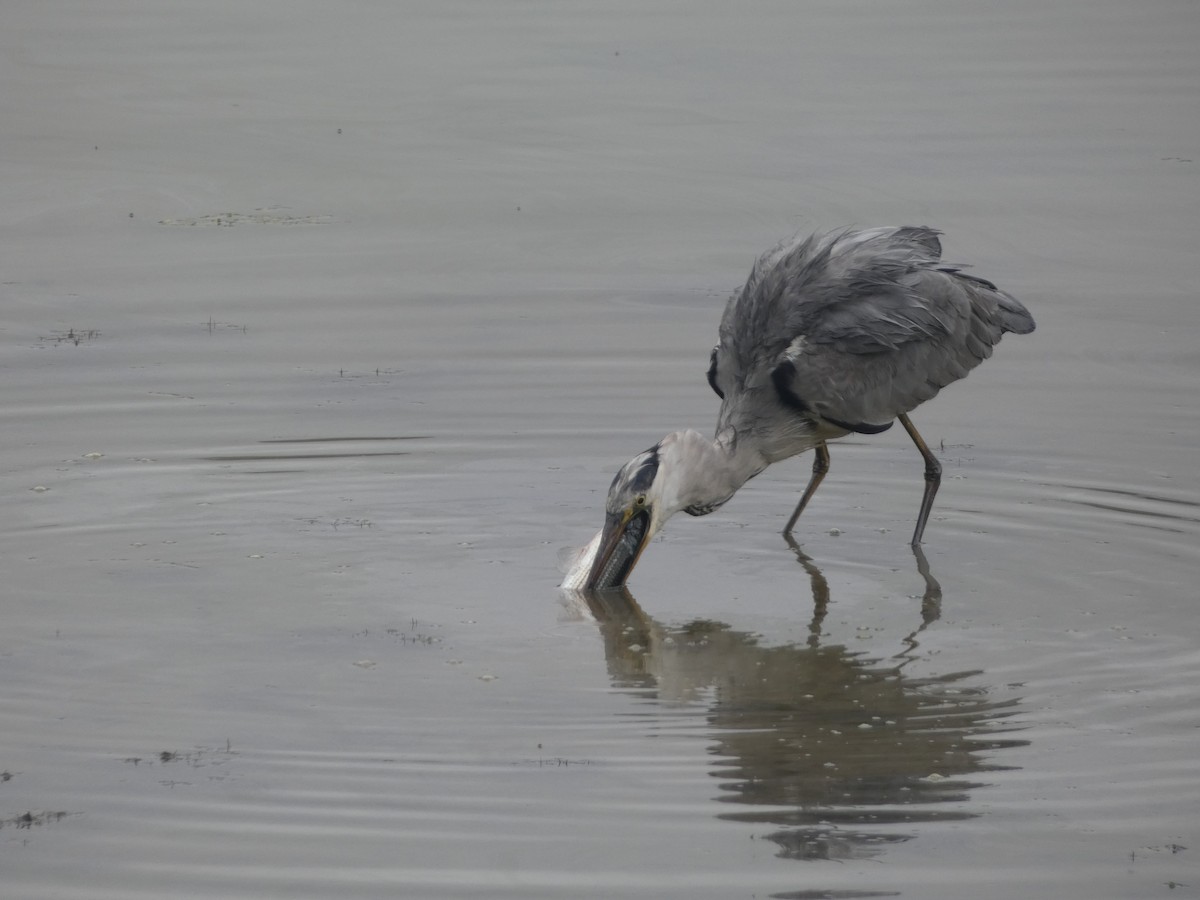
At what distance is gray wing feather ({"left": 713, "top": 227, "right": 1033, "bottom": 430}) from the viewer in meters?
10.4

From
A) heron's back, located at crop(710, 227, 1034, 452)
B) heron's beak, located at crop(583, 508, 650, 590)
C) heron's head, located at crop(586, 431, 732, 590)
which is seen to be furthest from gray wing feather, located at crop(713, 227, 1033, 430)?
heron's beak, located at crop(583, 508, 650, 590)

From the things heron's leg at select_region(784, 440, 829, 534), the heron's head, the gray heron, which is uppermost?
the gray heron

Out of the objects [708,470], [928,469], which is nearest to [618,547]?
[708,470]

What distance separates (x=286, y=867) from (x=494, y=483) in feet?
17.1

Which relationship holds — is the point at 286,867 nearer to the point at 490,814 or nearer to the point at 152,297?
the point at 490,814

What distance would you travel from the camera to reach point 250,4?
80.9ft

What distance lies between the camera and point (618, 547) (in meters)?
9.72

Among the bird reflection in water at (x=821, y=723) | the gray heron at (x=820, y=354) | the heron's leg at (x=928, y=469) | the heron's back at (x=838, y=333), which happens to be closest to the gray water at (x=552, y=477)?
the bird reflection in water at (x=821, y=723)

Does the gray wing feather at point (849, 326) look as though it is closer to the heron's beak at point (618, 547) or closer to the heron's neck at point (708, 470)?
the heron's neck at point (708, 470)

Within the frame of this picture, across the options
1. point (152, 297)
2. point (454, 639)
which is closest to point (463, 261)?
point (152, 297)

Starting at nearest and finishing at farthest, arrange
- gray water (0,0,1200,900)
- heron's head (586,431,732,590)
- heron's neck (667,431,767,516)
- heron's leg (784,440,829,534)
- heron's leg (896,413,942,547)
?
Answer: gray water (0,0,1200,900), heron's head (586,431,732,590), heron's neck (667,431,767,516), heron's leg (896,413,942,547), heron's leg (784,440,829,534)

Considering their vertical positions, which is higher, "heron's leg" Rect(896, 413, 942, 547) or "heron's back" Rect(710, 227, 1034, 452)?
"heron's back" Rect(710, 227, 1034, 452)

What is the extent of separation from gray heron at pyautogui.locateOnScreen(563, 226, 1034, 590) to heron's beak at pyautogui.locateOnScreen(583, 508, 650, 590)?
0.16 meters

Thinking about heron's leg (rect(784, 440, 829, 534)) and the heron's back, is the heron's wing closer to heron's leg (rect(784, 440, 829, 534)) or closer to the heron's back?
the heron's back
